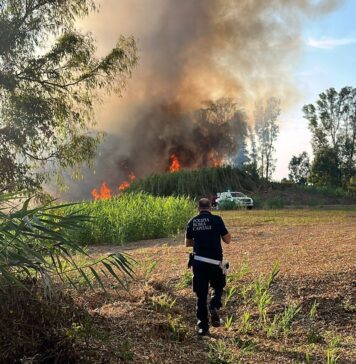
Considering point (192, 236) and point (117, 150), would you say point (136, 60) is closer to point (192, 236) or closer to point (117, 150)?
point (192, 236)

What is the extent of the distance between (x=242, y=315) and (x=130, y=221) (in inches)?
335

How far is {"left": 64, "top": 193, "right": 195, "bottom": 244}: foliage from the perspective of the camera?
45.6ft

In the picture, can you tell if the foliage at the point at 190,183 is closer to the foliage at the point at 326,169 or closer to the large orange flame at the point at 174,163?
the large orange flame at the point at 174,163

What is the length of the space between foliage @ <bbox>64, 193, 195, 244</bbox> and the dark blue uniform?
24.5ft

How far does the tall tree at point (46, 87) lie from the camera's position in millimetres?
13445

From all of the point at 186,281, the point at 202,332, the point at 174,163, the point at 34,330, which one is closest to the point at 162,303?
the point at 202,332

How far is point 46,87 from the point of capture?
14.1 m

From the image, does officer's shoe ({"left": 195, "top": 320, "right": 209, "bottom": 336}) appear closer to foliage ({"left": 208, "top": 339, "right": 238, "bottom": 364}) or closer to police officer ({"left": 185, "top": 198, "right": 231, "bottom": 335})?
police officer ({"left": 185, "top": 198, "right": 231, "bottom": 335})

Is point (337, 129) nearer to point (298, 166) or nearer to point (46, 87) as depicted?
point (298, 166)

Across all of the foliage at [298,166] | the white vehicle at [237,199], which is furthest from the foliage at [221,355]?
the foliage at [298,166]

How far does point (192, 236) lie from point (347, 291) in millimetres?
2422

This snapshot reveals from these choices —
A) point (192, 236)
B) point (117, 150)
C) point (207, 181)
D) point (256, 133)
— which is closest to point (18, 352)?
point (192, 236)

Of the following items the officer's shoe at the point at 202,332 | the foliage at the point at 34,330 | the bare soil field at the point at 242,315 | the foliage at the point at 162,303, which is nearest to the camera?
the foliage at the point at 34,330

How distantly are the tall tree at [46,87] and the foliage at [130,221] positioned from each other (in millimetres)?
1659
